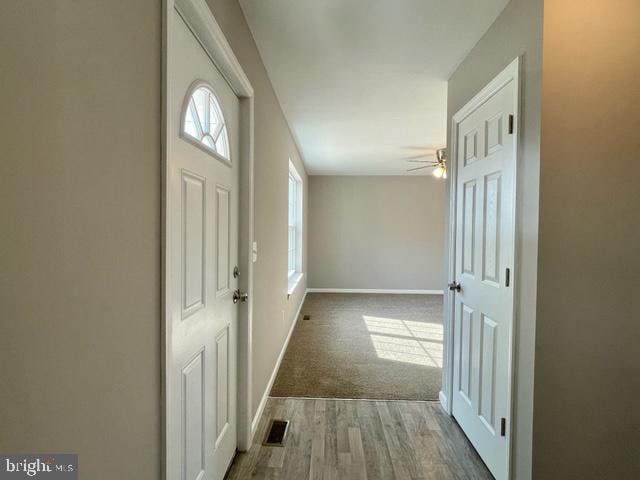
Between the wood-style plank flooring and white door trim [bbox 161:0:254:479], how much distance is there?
0.21 m

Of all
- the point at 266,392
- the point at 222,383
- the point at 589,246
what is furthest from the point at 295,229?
the point at 589,246

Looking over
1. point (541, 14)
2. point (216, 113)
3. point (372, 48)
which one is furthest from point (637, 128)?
point (216, 113)

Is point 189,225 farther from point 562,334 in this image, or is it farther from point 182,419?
point 562,334

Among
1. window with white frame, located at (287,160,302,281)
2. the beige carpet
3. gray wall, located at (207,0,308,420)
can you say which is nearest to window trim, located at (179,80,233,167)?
gray wall, located at (207,0,308,420)

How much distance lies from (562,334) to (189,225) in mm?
1561

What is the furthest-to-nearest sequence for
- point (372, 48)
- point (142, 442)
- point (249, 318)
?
1. point (372, 48)
2. point (249, 318)
3. point (142, 442)

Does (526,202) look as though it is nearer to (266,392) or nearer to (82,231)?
(82,231)

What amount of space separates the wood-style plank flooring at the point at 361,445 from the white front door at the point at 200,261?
28 cm

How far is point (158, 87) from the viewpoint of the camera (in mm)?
936

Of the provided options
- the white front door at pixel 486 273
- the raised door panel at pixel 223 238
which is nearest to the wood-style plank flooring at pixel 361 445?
the white front door at pixel 486 273

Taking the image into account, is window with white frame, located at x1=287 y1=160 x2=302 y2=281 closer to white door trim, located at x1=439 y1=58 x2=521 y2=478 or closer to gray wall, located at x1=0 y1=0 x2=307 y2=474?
white door trim, located at x1=439 y1=58 x2=521 y2=478

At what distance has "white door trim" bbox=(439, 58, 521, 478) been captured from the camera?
4.92ft

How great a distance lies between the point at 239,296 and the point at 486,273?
4.49 feet

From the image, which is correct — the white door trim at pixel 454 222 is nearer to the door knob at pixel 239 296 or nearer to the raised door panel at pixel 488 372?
the raised door panel at pixel 488 372
